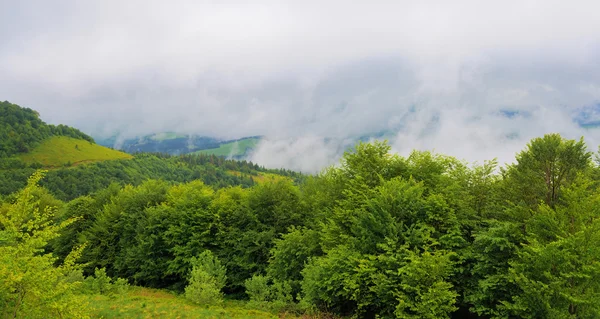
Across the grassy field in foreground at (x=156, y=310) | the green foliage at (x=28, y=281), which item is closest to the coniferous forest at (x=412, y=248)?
the green foliage at (x=28, y=281)

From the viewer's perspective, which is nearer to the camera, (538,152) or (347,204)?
(538,152)

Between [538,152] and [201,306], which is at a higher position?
[538,152]

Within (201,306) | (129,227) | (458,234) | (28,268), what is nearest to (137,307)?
(201,306)

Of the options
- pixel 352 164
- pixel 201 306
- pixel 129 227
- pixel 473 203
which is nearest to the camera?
pixel 201 306

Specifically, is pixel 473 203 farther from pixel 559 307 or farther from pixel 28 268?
pixel 28 268

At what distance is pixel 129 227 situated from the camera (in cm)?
5653

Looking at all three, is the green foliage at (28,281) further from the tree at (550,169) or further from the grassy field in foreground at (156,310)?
the tree at (550,169)

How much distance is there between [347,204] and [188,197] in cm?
2965

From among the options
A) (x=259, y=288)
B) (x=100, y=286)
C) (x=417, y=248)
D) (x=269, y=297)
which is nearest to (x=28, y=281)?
(x=259, y=288)

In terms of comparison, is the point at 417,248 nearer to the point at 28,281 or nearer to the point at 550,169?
the point at 550,169

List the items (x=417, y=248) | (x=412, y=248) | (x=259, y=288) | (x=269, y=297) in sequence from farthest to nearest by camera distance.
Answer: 1. (x=259, y=288)
2. (x=269, y=297)
3. (x=412, y=248)
4. (x=417, y=248)

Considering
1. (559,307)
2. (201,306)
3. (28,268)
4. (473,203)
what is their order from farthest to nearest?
(473,203), (201,306), (559,307), (28,268)

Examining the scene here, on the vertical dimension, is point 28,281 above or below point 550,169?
below

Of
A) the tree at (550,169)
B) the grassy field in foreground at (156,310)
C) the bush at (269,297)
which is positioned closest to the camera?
the grassy field in foreground at (156,310)
